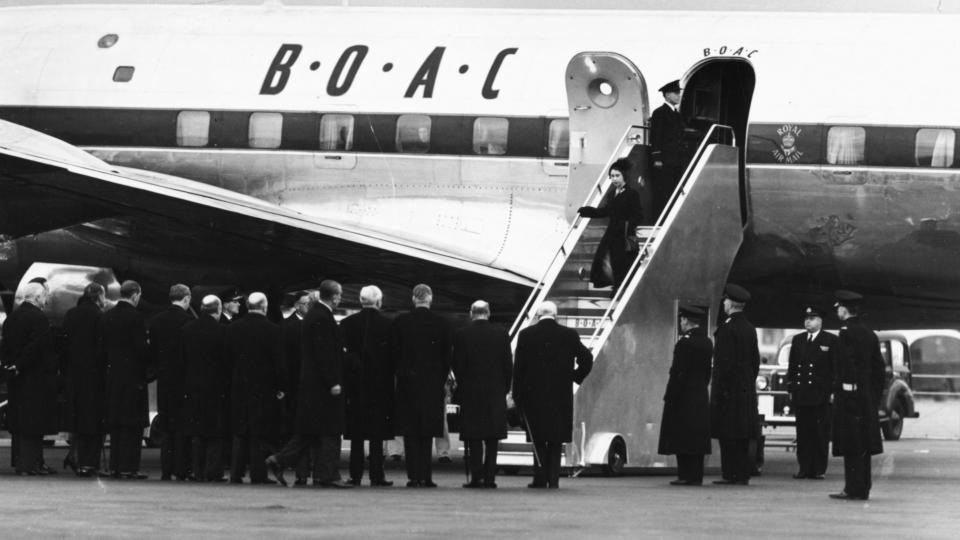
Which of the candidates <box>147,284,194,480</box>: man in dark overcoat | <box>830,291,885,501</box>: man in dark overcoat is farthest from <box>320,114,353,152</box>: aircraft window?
<box>830,291,885,501</box>: man in dark overcoat

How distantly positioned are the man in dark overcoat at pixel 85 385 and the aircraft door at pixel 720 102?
277 inches

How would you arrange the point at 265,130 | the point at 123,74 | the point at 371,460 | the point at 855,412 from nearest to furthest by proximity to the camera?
the point at 855,412, the point at 371,460, the point at 265,130, the point at 123,74

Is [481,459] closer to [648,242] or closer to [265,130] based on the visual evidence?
[648,242]

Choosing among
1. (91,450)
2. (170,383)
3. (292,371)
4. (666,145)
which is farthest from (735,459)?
(91,450)

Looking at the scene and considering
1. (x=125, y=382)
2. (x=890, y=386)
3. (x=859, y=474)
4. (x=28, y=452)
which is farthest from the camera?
(x=890, y=386)

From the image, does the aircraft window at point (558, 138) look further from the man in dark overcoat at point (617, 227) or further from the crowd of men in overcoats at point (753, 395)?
the crowd of men in overcoats at point (753, 395)

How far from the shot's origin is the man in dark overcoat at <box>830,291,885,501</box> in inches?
599

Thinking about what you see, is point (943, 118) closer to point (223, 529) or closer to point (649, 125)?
point (649, 125)

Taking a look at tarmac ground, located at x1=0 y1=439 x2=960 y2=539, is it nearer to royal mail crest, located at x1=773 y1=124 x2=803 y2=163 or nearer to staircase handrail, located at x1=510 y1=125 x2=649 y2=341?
staircase handrail, located at x1=510 y1=125 x2=649 y2=341

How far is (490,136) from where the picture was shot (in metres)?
21.0

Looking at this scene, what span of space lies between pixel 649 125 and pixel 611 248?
6.18 ft

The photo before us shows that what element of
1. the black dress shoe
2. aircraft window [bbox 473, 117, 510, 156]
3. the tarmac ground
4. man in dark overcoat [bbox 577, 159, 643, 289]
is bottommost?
the tarmac ground

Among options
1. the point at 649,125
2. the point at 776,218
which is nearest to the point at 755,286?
the point at 776,218

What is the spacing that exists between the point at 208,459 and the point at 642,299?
4913 mm
